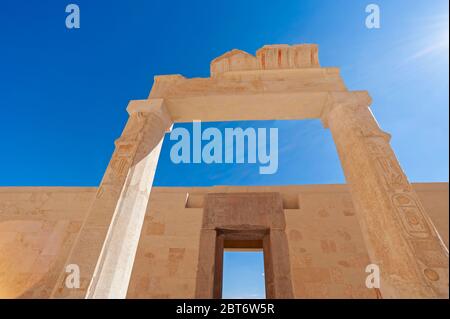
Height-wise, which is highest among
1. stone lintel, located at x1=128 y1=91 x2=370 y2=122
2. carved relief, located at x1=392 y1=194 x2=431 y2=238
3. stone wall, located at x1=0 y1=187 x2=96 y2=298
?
stone lintel, located at x1=128 y1=91 x2=370 y2=122

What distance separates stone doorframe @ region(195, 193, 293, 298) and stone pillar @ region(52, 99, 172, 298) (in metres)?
2.76

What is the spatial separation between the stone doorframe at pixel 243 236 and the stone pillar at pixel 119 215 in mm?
2760

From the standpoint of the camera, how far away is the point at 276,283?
4.69 m

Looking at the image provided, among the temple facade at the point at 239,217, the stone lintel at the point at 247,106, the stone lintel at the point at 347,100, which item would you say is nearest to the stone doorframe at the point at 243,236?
the temple facade at the point at 239,217

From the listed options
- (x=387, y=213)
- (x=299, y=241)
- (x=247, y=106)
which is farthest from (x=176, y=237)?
(x=387, y=213)

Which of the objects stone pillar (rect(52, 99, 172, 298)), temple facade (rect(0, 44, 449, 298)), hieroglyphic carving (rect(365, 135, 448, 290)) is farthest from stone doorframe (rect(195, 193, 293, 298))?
hieroglyphic carving (rect(365, 135, 448, 290))

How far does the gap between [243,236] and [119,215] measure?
3.66 meters

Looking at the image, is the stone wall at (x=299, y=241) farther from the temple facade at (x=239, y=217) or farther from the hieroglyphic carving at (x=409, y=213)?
the hieroglyphic carving at (x=409, y=213)

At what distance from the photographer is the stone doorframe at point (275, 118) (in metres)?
2.03

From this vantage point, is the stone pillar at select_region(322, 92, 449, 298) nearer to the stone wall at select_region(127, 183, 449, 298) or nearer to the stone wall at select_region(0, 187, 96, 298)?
the stone wall at select_region(127, 183, 449, 298)

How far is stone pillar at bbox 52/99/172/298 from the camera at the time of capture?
84.0 inches
